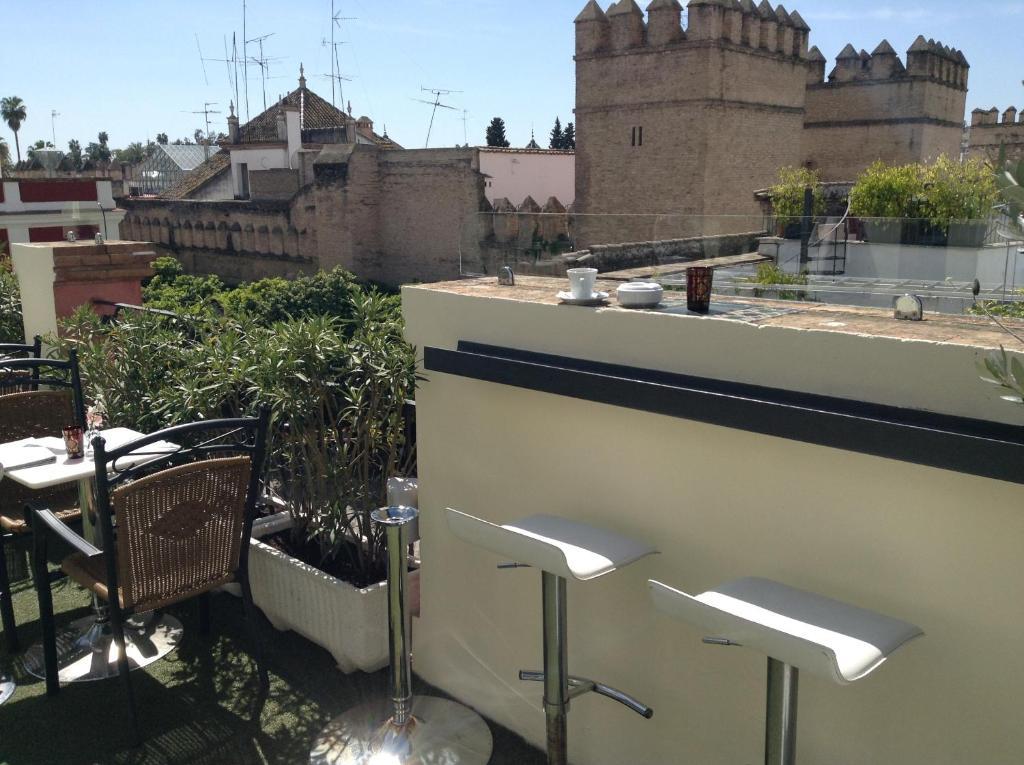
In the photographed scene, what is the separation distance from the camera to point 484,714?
3471 mm

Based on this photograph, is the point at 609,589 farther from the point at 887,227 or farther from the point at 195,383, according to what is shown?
the point at 887,227

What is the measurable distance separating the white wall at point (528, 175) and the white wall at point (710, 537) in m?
24.1

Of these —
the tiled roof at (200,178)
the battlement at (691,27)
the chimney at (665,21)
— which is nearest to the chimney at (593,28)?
the battlement at (691,27)

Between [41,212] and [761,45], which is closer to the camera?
[41,212]

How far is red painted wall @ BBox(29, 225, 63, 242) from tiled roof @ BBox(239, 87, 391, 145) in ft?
62.1

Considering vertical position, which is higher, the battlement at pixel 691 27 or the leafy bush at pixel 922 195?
the battlement at pixel 691 27

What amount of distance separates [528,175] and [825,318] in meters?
27.3

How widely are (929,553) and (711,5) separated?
2303cm

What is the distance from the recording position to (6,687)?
3541 millimetres

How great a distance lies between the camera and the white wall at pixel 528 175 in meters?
27.5

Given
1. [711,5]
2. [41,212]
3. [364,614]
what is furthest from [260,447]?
[711,5]

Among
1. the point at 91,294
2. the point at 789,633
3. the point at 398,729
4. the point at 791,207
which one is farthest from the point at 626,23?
the point at 789,633

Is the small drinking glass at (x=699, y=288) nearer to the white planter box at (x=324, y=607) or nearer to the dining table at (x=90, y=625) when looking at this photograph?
the white planter box at (x=324, y=607)

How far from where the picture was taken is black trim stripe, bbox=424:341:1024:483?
206 cm
